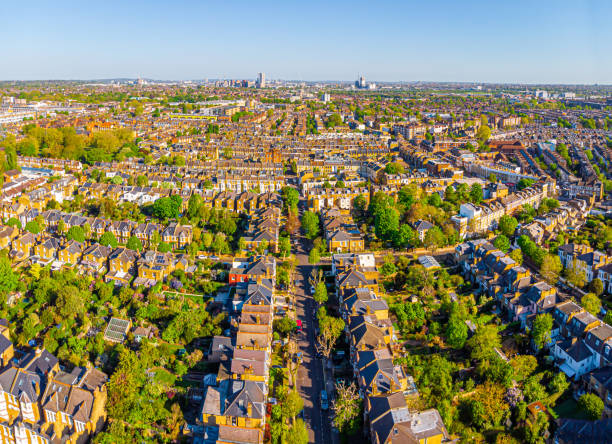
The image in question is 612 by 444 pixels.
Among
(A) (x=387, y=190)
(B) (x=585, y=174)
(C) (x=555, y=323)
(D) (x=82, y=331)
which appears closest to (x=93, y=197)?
(D) (x=82, y=331)

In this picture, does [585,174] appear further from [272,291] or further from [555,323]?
[272,291]

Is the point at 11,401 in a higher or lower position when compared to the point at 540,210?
lower

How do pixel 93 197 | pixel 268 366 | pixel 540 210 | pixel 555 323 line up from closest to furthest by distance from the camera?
pixel 268 366, pixel 555 323, pixel 540 210, pixel 93 197

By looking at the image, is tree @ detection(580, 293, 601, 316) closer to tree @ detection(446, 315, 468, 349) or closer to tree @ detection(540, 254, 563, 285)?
tree @ detection(540, 254, 563, 285)

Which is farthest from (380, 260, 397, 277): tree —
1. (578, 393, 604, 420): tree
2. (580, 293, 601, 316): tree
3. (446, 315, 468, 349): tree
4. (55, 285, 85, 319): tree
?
(55, 285, 85, 319): tree

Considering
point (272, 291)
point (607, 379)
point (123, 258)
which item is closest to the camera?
point (607, 379)

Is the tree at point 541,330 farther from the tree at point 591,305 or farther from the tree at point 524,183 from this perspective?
the tree at point 524,183
